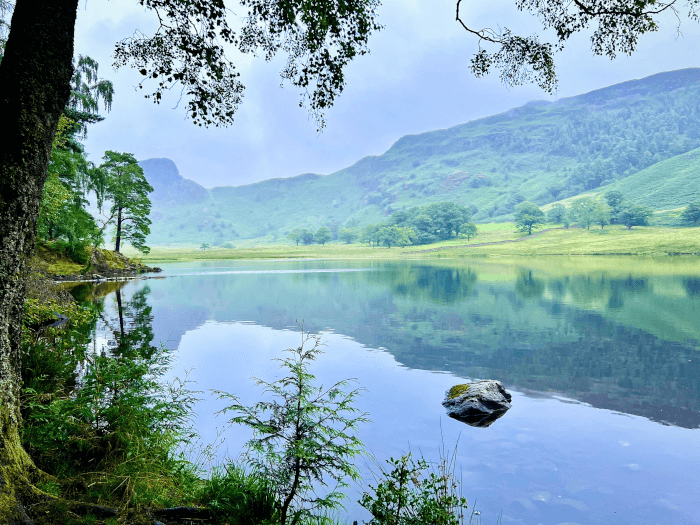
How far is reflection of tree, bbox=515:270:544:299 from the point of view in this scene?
1361 inches

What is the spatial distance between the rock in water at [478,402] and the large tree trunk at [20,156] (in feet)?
29.1

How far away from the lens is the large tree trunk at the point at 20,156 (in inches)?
180

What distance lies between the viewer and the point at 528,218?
170 meters

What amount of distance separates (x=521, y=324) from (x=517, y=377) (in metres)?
9.77

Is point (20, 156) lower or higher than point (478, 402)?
higher

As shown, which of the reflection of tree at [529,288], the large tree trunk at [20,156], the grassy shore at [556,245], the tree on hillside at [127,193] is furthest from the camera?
the grassy shore at [556,245]

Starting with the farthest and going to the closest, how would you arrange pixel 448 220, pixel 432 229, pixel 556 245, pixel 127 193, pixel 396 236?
1. pixel 448 220
2. pixel 432 229
3. pixel 396 236
4. pixel 556 245
5. pixel 127 193

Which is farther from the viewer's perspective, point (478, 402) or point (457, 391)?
point (457, 391)

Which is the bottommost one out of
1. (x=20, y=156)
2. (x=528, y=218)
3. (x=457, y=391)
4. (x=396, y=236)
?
(x=457, y=391)

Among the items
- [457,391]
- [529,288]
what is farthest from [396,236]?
[457,391]

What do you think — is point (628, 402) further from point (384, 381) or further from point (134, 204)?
point (134, 204)

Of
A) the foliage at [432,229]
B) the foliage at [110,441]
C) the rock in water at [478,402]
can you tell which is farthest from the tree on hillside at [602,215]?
the foliage at [110,441]

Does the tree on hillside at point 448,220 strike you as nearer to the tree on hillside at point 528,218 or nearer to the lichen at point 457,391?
the tree on hillside at point 528,218

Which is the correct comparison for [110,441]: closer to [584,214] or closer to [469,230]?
[584,214]
